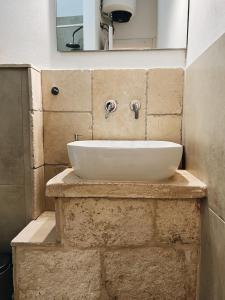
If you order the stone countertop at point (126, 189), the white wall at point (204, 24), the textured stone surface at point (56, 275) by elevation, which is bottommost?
the textured stone surface at point (56, 275)

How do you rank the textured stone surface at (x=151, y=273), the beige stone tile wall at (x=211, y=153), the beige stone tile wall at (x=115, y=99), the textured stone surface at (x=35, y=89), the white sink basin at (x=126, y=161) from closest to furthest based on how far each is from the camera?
the beige stone tile wall at (x=211, y=153)
the white sink basin at (x=126, y=161)
the textured stone surface at (x=151, y=273)
the textured stone surface at (x=35, y=89)
the beige stone tile wall at (x=115, y=99)

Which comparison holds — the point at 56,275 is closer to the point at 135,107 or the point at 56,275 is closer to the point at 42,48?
the point at 135,107

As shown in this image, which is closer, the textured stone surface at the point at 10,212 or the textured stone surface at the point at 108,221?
the textured stone surface at the point at 108,221

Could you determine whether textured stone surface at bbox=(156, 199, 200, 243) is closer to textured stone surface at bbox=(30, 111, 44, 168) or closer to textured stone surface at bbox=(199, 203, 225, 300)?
textured stone surface at bbox=(199, 203, 225, 300)

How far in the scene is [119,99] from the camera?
139 cm

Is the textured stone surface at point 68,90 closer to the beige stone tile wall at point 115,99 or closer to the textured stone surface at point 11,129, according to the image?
the beige stone tile wall at point 115,99

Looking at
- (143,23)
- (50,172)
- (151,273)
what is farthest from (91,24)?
(151,273)

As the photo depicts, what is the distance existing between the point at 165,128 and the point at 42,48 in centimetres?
97

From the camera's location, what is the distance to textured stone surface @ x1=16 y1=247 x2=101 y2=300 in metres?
1.04

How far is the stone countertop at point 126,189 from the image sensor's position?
959mm

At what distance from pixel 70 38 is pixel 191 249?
1.42 m

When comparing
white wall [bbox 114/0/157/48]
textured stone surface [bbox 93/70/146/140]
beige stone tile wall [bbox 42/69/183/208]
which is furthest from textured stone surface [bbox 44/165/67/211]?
white wall [bbox 114/0/157/48]

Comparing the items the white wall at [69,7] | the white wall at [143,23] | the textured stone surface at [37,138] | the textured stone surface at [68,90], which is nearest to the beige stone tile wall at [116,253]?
the textured stone surface at [37,138]

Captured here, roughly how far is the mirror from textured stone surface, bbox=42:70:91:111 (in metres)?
0.21
